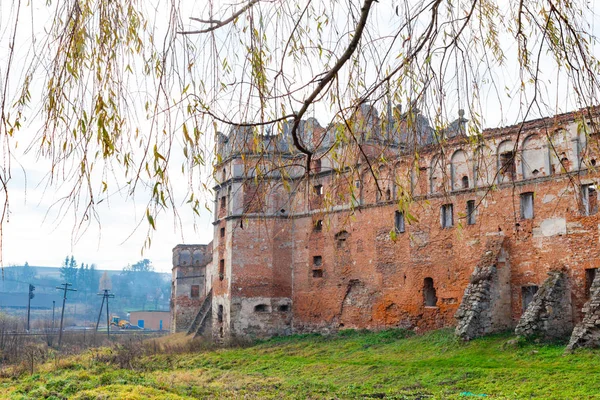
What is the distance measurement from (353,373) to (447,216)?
24.3 feet

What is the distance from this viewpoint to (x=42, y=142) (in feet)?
14.8

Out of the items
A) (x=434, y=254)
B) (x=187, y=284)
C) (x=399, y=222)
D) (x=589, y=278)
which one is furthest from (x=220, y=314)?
(x=589, y=278)

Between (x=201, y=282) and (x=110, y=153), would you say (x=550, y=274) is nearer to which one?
(x=110, y=153)

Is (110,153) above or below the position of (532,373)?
above

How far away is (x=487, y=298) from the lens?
19625 mm

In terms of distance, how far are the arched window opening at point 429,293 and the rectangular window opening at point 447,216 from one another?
1.98 meters

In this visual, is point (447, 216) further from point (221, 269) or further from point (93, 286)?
point (93, 286)

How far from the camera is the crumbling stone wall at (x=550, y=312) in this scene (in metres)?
17.8

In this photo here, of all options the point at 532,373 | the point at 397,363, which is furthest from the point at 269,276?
the point at 532,373

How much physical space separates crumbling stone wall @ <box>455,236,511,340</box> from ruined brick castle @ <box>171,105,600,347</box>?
37mm

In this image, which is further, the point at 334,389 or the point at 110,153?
the point at 334,389

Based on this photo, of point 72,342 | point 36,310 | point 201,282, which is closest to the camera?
point 72,342

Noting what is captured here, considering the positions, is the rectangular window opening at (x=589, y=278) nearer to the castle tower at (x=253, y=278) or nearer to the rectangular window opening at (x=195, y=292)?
the castle tower at (x=253, y=278)

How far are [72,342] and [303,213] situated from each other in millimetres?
17113
